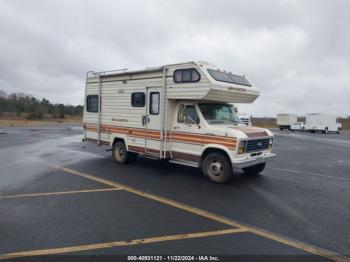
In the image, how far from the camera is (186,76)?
7.59 metres

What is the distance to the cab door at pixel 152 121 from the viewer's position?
834 centimetres

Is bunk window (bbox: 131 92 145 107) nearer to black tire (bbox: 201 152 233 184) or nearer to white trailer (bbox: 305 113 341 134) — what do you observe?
black tire (bbox: 201 152 233 184)

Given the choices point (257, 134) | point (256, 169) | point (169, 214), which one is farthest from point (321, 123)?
point (169, 214)

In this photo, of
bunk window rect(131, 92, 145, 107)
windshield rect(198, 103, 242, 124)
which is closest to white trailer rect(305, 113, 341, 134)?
windshield rect(198, 103, 242, 124)

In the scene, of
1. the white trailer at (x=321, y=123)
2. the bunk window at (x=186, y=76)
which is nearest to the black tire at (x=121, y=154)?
the bunk window at (x=186, y=76)

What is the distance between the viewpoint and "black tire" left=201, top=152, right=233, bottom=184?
6961 millimetres

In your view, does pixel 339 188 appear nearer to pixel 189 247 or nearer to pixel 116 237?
pixel 189 247

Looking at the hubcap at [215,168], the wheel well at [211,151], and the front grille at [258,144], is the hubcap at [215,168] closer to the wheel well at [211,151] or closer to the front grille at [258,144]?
the wheel well at [211,151]

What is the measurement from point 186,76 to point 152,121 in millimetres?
1881

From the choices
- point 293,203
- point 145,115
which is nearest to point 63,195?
point 145,115

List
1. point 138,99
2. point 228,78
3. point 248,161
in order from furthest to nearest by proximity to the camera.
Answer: point 138,99
point 228,78
point 248,161

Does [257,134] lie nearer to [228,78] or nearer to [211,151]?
[211,151]

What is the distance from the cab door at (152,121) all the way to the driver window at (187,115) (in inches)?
27.6

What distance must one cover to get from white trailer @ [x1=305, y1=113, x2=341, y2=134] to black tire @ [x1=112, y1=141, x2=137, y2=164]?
3765 cm
